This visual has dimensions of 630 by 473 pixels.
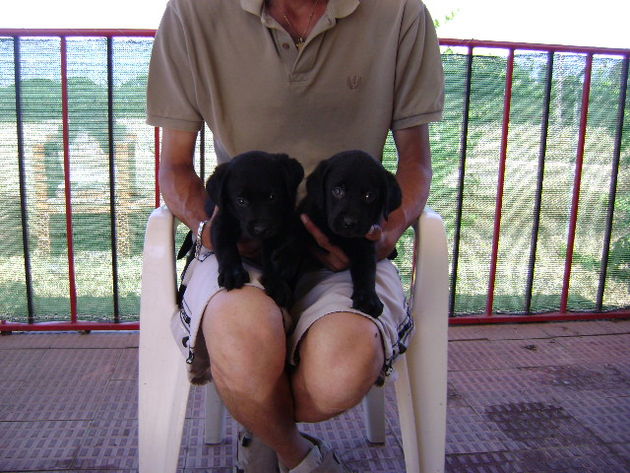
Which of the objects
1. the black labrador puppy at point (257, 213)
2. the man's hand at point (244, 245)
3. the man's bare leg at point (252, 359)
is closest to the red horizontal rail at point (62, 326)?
the man's hand at point (244, 245)

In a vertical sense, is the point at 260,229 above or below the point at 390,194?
below

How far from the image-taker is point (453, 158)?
295 centimetres

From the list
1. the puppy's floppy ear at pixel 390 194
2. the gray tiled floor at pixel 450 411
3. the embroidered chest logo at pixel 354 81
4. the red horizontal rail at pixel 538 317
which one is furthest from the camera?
the red horizontal rail at pixel 538 317

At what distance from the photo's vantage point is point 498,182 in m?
3.02

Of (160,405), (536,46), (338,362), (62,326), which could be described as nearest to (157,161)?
(62,326)

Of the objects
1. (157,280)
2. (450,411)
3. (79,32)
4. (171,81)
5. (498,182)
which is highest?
(79,32)

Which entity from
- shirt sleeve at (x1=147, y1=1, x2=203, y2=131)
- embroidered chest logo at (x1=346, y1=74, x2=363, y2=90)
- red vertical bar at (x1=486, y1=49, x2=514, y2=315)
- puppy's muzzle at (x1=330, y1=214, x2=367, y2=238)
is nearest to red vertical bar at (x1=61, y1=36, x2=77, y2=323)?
shirt sleeve at (x1=147, y1=1, x2=203, y2=131)

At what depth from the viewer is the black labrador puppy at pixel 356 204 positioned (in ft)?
→ 4.56

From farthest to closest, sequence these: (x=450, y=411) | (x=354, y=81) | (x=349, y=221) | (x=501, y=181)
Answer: (x=501, y=181)
(x=450, y=411)
(x=354, y=81)
(x=349, y=221)

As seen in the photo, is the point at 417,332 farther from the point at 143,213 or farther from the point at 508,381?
the point at 143,213

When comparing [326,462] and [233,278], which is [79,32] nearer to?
[233,278]

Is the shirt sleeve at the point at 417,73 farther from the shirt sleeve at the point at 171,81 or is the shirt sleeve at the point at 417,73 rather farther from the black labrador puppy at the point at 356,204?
the shirt sleeve at the point at 171,81

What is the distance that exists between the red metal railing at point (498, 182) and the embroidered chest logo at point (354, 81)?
49.5 inches

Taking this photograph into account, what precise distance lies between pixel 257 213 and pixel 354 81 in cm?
57
